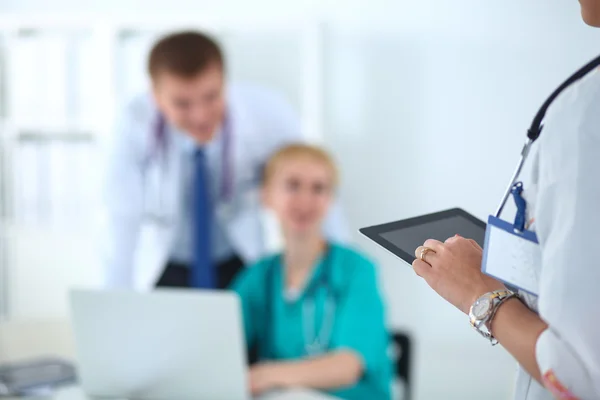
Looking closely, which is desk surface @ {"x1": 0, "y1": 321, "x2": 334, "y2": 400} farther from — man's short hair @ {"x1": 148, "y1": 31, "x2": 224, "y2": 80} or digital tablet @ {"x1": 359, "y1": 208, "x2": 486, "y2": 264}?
digital tablet @ {"x1": 359, "y1": 208, "x2": 486, "y2": 264}

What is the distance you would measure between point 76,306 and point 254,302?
0.65 meters

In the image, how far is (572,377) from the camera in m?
0.59

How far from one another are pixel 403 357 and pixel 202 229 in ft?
2.31

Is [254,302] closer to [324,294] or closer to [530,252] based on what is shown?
[324,294]

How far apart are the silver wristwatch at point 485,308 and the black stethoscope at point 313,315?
1.11 meters

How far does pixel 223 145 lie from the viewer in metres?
2.18

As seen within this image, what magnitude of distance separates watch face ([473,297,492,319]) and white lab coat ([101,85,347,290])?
1.49 meters

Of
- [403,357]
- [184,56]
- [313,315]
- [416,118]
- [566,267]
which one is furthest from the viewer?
[416,118]

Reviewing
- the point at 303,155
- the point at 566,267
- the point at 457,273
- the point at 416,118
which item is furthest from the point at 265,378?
the point at 416,118

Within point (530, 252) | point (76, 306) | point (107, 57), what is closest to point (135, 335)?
point (76, 306)

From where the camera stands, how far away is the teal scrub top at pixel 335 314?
67.4 inches

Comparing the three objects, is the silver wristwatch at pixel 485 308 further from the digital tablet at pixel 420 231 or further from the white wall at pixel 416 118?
the white wall at pixel 416 118

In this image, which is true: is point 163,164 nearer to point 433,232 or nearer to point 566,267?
point 433,232

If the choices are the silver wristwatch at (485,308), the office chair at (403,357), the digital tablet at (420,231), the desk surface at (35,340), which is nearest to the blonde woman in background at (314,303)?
the office chair at (403,357)
